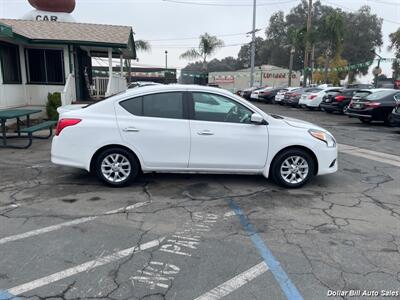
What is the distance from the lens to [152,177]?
616 centimetres

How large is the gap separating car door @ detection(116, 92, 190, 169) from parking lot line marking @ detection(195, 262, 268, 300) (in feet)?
8.30

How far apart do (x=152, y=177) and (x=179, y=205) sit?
1.40 metres

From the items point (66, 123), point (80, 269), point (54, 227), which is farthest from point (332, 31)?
point (80, 269)

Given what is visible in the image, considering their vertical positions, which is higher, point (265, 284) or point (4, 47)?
point (4, 47)

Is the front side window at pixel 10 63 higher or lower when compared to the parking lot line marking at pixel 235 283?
higher

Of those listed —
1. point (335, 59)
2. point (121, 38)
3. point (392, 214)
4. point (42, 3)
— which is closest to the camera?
point (392, 214)

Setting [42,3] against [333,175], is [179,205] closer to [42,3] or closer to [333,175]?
[333,175]

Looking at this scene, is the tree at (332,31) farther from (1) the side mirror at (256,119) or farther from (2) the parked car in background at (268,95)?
(1) the side mirror at (256,119)

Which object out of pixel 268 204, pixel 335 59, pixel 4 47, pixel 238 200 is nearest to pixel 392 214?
pixel 268 204

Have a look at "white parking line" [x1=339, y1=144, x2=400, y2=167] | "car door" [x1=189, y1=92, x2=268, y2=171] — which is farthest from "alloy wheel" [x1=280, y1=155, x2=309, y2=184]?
"white parking line" [x1=339, y1=144, x2=400, y2=167]

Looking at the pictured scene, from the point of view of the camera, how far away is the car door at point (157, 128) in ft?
17.8

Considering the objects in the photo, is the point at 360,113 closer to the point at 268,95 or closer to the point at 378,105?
the point at 378,105

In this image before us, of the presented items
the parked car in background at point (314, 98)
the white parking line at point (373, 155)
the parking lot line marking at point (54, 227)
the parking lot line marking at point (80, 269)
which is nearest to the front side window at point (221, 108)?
the parking lot line marking at point (54, 227)

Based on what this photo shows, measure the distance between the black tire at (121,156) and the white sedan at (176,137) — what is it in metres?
0.02
